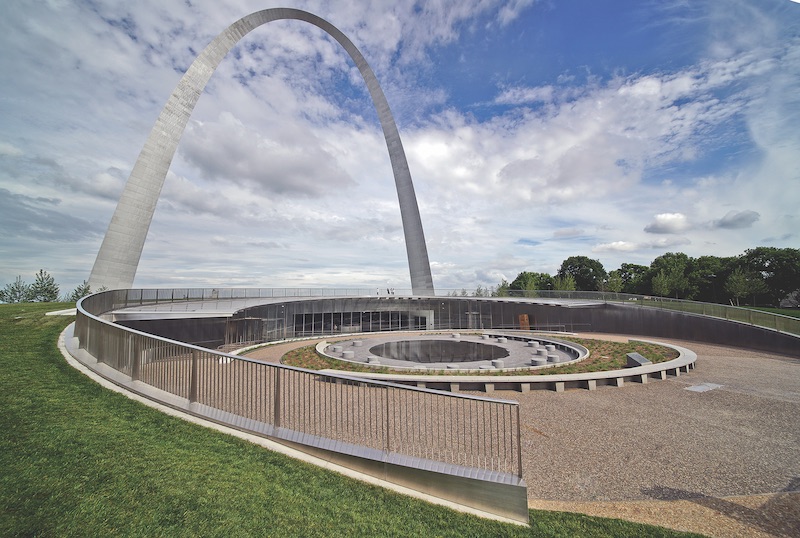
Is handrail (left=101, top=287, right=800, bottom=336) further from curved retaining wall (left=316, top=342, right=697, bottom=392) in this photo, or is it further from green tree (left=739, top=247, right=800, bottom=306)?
green tree (left=739, top=247, right=800, bottom=306)

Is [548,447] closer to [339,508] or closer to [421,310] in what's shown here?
[339,508]

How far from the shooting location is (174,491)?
4.28 meters

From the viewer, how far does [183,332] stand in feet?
62.3

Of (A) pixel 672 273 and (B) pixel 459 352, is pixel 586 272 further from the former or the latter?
(B) pixel 459 352

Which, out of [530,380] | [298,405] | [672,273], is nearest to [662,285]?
[672,273]

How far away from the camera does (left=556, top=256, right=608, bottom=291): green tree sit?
7794 centimetres

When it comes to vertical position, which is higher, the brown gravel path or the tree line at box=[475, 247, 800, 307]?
the tree line at box=[475, 247, 800, 307]

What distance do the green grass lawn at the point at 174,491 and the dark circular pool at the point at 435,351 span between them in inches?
587

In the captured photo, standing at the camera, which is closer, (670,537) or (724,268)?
(670,537)

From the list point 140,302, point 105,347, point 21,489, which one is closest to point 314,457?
point 21,489

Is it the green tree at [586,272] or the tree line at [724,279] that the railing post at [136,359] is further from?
the green tree at [586,272]

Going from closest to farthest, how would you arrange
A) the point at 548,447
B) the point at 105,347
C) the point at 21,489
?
1. the point at 21,489
2. the point at 548,447
3. the point at 105,347

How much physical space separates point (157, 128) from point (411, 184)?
25027 millimetres

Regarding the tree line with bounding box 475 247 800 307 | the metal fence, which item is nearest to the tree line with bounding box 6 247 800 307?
the tree line with bounding box 475 247 800 307
